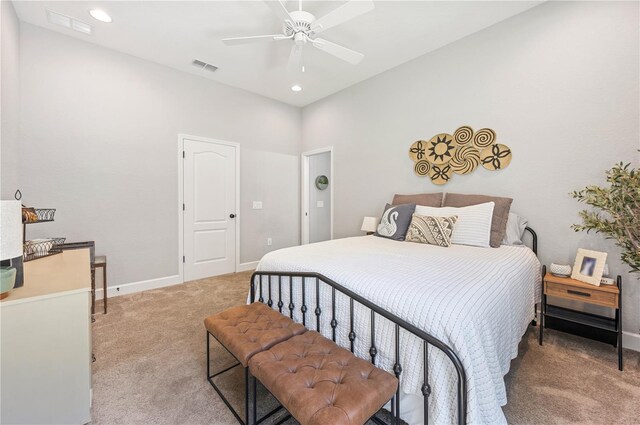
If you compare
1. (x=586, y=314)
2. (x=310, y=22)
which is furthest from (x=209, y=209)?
(x=586, y=314)

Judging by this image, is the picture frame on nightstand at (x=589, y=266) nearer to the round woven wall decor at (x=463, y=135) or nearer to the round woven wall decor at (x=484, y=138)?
the round woven wall decor at (x=484, y=138)

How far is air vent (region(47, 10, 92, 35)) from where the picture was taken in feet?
8.66

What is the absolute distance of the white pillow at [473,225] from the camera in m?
2.45

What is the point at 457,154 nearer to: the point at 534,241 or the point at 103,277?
the point at 534,241

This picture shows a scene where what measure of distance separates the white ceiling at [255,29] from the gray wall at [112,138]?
250mm

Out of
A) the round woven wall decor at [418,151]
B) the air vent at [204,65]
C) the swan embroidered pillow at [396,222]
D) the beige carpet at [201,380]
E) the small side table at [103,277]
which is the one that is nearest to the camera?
the beige carpet at [201,380]

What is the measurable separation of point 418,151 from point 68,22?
4.02 meters

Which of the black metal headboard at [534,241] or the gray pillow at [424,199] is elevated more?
the gray pillow at [424,199]

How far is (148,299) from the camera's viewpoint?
3.17 metres

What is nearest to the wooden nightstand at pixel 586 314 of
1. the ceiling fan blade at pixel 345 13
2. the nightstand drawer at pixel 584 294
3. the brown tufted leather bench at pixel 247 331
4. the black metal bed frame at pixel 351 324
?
the nightstand drawer at pixel 584 294

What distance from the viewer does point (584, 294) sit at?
202cm

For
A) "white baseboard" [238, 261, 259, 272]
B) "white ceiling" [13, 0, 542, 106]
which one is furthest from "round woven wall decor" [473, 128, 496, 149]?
"white baseboard" [238, 261, 259, 272]

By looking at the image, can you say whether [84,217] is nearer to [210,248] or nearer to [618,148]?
[210,248]

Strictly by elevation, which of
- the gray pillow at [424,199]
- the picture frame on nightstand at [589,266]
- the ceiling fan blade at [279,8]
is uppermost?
the ceiling fan blade at [279,8]
